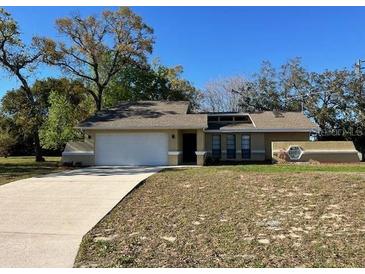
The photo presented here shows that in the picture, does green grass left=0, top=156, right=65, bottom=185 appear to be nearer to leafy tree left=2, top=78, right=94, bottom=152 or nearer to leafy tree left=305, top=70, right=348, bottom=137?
leafy tree left=2, top=78, right=94, bottom=152

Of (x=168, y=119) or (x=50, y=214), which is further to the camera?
(x=168, y=119)

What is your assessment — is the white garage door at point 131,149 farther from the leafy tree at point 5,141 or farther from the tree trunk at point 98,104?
the leafy tree at point 5,141

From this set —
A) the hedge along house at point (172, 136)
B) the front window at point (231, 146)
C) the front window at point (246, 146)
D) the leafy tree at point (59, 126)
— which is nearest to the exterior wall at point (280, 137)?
the hedge along house at point (172, 136)

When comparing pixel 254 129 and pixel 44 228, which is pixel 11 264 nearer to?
pixel 44 228

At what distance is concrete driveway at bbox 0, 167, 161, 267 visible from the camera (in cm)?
647

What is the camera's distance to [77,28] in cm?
3288

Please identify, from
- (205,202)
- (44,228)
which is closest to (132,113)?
(205,202)

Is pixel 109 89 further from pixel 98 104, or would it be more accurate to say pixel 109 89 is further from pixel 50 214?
pixel 50 214

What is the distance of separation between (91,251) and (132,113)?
66.8 ft

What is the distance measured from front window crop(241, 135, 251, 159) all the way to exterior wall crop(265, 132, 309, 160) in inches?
41.4

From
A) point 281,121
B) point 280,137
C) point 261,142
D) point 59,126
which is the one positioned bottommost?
point 261,142

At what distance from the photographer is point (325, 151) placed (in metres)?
23.9

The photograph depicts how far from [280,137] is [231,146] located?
3.04 m

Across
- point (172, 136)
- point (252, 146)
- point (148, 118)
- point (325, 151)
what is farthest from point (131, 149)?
point (325, 151)
